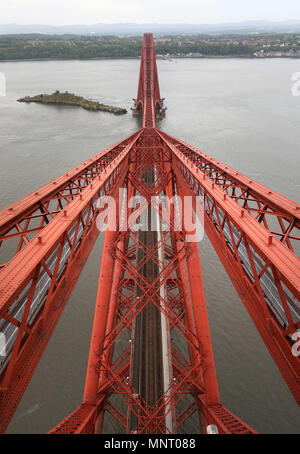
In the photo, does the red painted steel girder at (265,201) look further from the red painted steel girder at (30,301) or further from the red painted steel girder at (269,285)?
the red painted steel girder at (30,301)

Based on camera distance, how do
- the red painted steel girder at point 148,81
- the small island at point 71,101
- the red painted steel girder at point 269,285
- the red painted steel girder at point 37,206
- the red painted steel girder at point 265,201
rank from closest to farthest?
the red painted steel girder at point 269,285 < the red painted steel girder at point 37,206 < the red painted steel girder at point 265,201 < the red painted steel girder at point 148,81 < the small island at point 71,101

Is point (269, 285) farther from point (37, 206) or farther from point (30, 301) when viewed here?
point (37, 206)

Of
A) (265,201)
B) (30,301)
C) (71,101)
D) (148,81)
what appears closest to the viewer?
(30,301)

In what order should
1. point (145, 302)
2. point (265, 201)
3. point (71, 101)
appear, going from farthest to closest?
point (71, 101) → point (145, 302) → point (265, 201)

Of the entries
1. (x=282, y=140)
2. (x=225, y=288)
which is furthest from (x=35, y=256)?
(x=282, y=140)

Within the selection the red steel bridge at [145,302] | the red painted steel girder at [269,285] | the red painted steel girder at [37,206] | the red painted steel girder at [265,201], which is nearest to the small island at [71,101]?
the red steel bridge at [145,302]

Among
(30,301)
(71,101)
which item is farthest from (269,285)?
(71,101)

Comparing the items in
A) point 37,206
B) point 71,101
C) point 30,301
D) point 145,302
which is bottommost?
point 145,302
